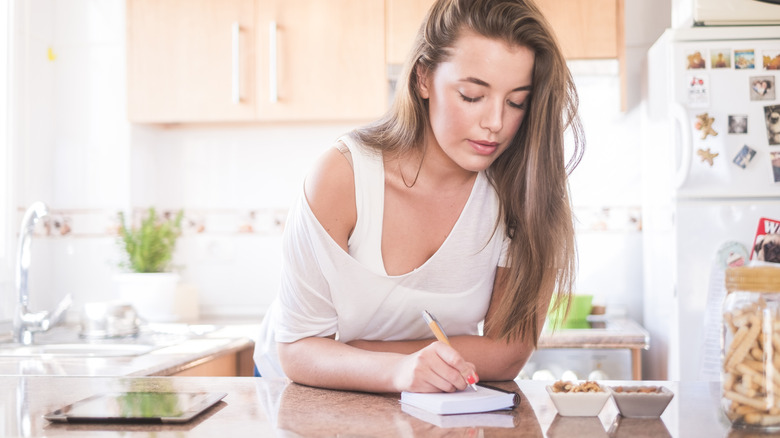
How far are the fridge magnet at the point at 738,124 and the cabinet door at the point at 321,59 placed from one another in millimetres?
1102

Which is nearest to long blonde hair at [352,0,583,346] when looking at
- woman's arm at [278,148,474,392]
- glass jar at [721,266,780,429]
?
woman's arm at [278,148,474,392]

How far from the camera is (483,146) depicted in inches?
50.2

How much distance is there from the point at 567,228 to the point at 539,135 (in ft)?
0.51

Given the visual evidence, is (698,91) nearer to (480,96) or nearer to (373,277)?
(480,96)

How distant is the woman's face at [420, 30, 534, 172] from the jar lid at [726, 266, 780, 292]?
17.7 inches

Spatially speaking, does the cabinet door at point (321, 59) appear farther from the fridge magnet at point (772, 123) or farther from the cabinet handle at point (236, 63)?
the fridge magnet at point (772, 123)

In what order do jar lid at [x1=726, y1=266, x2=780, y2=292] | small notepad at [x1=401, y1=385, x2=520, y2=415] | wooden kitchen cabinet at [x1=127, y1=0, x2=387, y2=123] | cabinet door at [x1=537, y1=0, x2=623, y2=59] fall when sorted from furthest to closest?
wooden kitchen cabinet at [x1=127, y1=0, x2=387, y2=123] < cabinet door at [x1=537, y1=0, x2=623, y2=59] < small notepad at [x1=401, y1=385, x2=520, y2=415] < jar lid at [x1=726, y1=266, x2=780, y2=292]

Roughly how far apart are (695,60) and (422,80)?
1316 millimetres

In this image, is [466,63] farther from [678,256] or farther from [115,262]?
[115,262]

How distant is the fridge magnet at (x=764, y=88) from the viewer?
2318 millimetres

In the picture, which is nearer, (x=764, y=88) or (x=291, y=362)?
(x=291, y=362)

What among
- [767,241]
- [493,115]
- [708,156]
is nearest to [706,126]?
[708,156]

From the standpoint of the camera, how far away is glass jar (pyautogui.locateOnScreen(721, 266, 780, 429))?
34.5 inches

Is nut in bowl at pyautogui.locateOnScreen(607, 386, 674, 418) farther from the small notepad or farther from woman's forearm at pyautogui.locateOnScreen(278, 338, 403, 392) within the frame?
woman's forearm at pyautogui.locateOnScreen(278, 338, 403, 392)
